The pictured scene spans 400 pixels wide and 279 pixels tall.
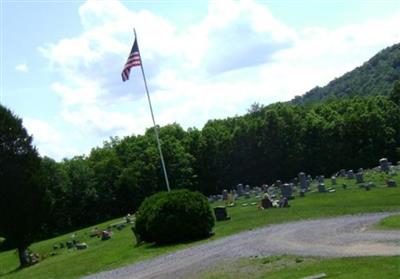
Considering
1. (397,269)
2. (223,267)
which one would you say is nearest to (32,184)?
(223,267)

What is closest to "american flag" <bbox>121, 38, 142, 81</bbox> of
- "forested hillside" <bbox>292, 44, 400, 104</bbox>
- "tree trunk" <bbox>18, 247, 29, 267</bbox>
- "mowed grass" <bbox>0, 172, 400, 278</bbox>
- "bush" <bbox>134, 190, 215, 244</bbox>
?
"mowed grass" <bbox>0, 172, 400, 278</bbox>

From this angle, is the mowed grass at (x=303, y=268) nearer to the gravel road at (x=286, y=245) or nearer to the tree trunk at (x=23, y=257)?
the gravel road at (x=286, y=245)

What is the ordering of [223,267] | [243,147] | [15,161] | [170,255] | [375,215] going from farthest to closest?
[243,147], [15,161], [375,215], [170,255], [223,267]

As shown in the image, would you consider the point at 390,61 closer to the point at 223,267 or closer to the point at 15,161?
the point at 15,161

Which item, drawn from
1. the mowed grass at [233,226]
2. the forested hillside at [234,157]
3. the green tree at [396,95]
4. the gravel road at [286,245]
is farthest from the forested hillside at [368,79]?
the gravel road at [286,245]

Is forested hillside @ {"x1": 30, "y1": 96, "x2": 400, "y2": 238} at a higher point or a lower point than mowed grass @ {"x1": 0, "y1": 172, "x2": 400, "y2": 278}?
higher

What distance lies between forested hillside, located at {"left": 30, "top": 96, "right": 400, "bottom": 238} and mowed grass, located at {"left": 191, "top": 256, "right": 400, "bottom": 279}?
2212 inches

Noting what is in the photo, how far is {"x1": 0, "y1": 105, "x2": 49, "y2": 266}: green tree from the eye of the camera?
29500 mm

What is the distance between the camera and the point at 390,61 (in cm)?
15288

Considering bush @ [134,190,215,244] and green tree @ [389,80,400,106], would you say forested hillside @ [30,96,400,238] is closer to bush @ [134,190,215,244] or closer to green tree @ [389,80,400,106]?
green tree @ [389,80,400,106]

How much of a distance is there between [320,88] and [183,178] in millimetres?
116187

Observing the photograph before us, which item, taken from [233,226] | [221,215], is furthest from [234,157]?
[233,226]

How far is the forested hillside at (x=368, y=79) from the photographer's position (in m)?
136

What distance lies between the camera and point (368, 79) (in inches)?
5906
